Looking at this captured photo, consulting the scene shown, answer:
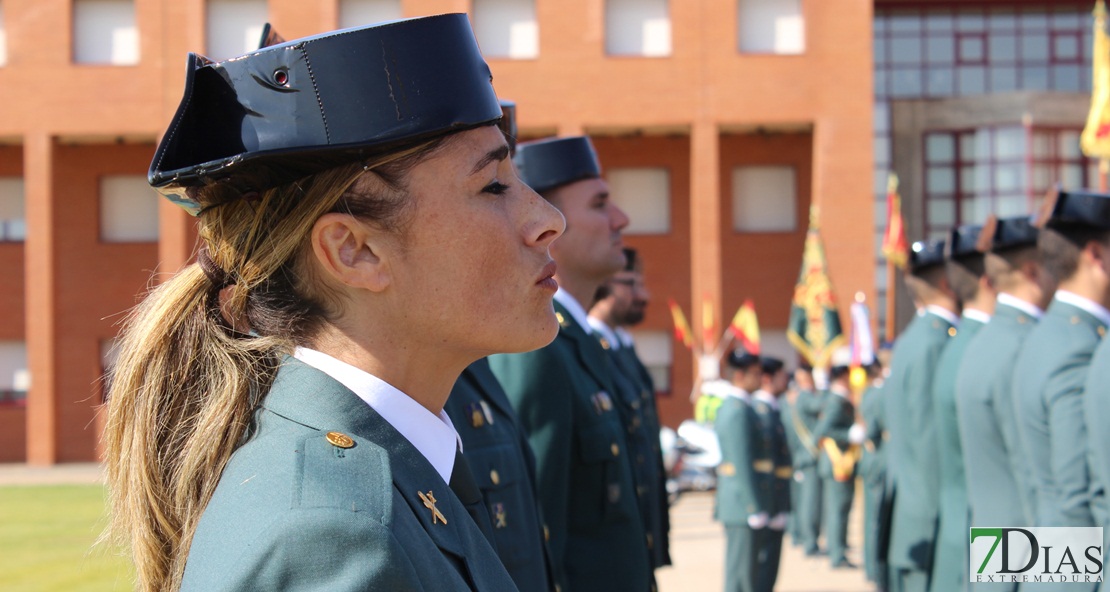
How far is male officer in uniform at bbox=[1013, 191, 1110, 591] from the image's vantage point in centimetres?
431

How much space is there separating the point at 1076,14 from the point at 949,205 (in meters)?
6.50

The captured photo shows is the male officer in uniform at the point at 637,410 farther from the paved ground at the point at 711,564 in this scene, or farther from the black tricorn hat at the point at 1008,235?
the paved ground at the point at 711,564

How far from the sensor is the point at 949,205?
111 ft

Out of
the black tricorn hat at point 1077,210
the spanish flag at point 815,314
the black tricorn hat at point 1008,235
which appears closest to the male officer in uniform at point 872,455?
the black tricorn hat at point 1008,235

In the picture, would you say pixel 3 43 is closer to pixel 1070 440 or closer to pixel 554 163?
pixel 554 163

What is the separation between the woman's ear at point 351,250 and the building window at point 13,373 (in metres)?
30.6

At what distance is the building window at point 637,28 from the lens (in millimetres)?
27562

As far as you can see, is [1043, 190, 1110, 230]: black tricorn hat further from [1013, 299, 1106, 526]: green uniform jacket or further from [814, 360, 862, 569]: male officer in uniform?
[814, 360, 862, 569]: male officer in uniform

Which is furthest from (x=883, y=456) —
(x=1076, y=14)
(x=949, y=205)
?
(x=1076, y=14)

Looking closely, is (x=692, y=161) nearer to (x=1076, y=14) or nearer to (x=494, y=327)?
(x=1076, y=14)

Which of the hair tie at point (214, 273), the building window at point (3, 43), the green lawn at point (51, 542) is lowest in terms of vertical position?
the green lawn at point (51, 542)

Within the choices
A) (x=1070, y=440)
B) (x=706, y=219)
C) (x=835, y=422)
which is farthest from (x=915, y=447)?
(x=706, y=219)

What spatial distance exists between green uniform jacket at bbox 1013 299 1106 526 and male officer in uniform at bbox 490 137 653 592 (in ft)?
4.85

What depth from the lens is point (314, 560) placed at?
1351 millimetres
